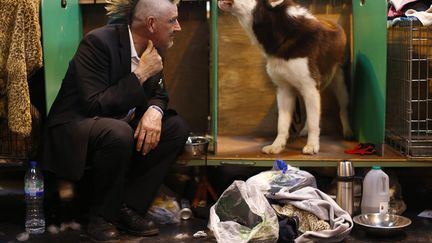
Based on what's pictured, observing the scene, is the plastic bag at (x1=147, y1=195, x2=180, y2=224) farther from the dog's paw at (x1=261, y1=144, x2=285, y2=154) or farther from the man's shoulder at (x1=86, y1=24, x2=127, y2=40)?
the man's shoulder at (x1=86, y1=24, x2=127, y2=40)

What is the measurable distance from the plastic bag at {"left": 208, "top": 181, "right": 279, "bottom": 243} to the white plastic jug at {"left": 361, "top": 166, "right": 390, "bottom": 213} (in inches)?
22.7

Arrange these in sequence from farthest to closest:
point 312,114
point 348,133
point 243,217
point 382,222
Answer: point 348,133, point 312,114, point 382,222, point 243,217

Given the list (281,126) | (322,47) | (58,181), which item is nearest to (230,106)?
(281,126)

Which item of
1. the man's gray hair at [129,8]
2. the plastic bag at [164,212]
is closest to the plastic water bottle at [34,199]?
the plastic bag at [164,212]

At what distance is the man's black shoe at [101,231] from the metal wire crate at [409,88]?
151 centimetres

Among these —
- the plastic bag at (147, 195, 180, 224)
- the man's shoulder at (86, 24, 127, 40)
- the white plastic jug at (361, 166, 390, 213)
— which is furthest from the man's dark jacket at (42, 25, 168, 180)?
the white plastic jug at (361, 166, 390, 213)

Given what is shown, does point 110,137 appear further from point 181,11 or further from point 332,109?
point 332,109

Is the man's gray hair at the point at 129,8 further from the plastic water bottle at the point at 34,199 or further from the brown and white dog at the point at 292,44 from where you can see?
the plastic water bottle at the point at 34,199

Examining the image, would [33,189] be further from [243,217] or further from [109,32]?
[243,217]

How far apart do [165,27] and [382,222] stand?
1.38 meters

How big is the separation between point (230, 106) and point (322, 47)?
83cm

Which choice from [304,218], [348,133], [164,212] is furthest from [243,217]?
[348,133]

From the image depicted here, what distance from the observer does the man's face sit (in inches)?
123

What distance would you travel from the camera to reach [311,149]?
138 inches
